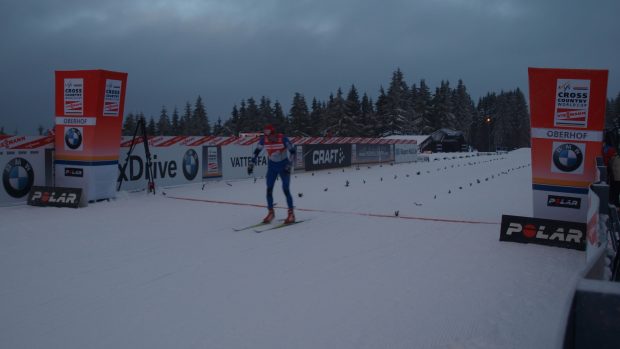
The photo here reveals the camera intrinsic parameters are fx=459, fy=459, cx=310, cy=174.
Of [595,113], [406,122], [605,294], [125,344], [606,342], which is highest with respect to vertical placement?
[406,122]

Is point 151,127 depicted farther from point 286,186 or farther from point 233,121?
point 286,186

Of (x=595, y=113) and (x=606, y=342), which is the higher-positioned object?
(x=595, y=113)

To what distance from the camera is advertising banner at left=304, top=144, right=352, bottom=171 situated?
80.7ft

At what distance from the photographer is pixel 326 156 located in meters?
25.9

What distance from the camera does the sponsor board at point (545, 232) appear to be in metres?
7.17

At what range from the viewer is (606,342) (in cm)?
189

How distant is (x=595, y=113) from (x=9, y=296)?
28.5 ft

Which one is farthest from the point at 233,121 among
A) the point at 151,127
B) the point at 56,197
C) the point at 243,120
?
the point at 56,197

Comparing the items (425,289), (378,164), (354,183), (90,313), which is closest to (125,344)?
(90,313)

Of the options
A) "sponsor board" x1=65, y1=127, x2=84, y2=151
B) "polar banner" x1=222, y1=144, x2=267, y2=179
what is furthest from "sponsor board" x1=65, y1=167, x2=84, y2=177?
"polar banner" x1=222, y1=144, x2=267, y2=179

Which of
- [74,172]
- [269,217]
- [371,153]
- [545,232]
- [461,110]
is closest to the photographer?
[545,232]

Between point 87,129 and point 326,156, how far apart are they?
15.2 meters

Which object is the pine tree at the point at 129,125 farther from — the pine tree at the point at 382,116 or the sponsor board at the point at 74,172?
the sponsor board at the point at 74,172

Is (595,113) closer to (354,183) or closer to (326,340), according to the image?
(326,340)
